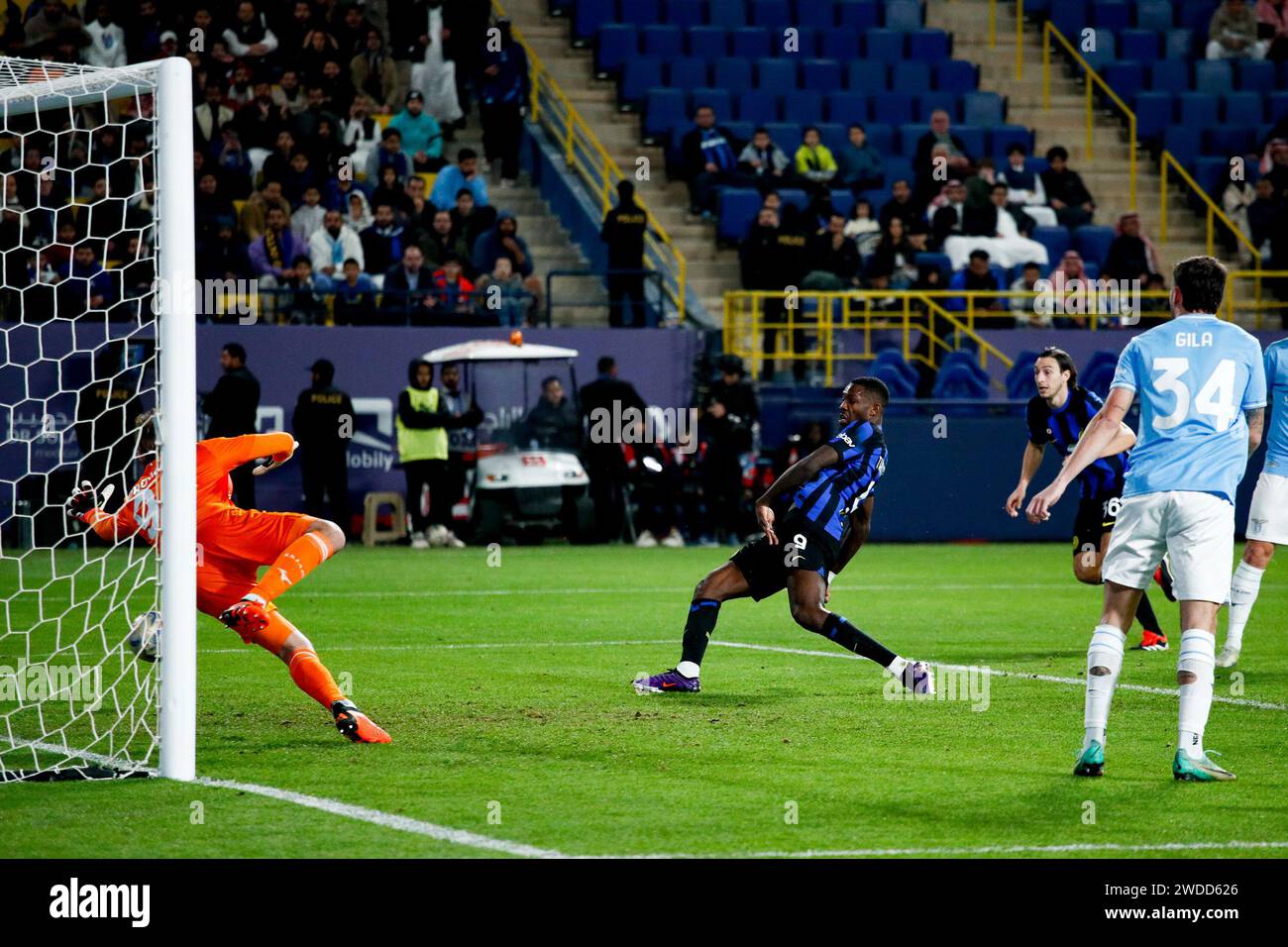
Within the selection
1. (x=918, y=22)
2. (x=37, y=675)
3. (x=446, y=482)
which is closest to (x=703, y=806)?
(x=37, y=675)

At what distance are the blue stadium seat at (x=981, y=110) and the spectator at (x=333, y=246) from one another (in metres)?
9.79

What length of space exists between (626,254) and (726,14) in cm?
645

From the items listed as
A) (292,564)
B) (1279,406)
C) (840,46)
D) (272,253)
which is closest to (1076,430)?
(1279,406)

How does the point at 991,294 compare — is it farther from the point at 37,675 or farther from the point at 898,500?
the point at 37,675

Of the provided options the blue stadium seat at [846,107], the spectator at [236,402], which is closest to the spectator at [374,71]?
the spectator at [236,402]

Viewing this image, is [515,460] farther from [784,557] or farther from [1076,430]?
[784,557]

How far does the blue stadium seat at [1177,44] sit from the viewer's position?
1139 inches

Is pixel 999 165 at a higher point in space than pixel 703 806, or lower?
higher

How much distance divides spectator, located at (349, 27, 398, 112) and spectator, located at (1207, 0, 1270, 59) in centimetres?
1285

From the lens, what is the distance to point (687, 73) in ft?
87.1

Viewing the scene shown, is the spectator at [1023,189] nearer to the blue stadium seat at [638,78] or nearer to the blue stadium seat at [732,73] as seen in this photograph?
the blue stadium seat at [732,73]

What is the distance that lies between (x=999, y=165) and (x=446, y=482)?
979 cm

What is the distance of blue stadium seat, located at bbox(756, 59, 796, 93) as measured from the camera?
87.4ft
